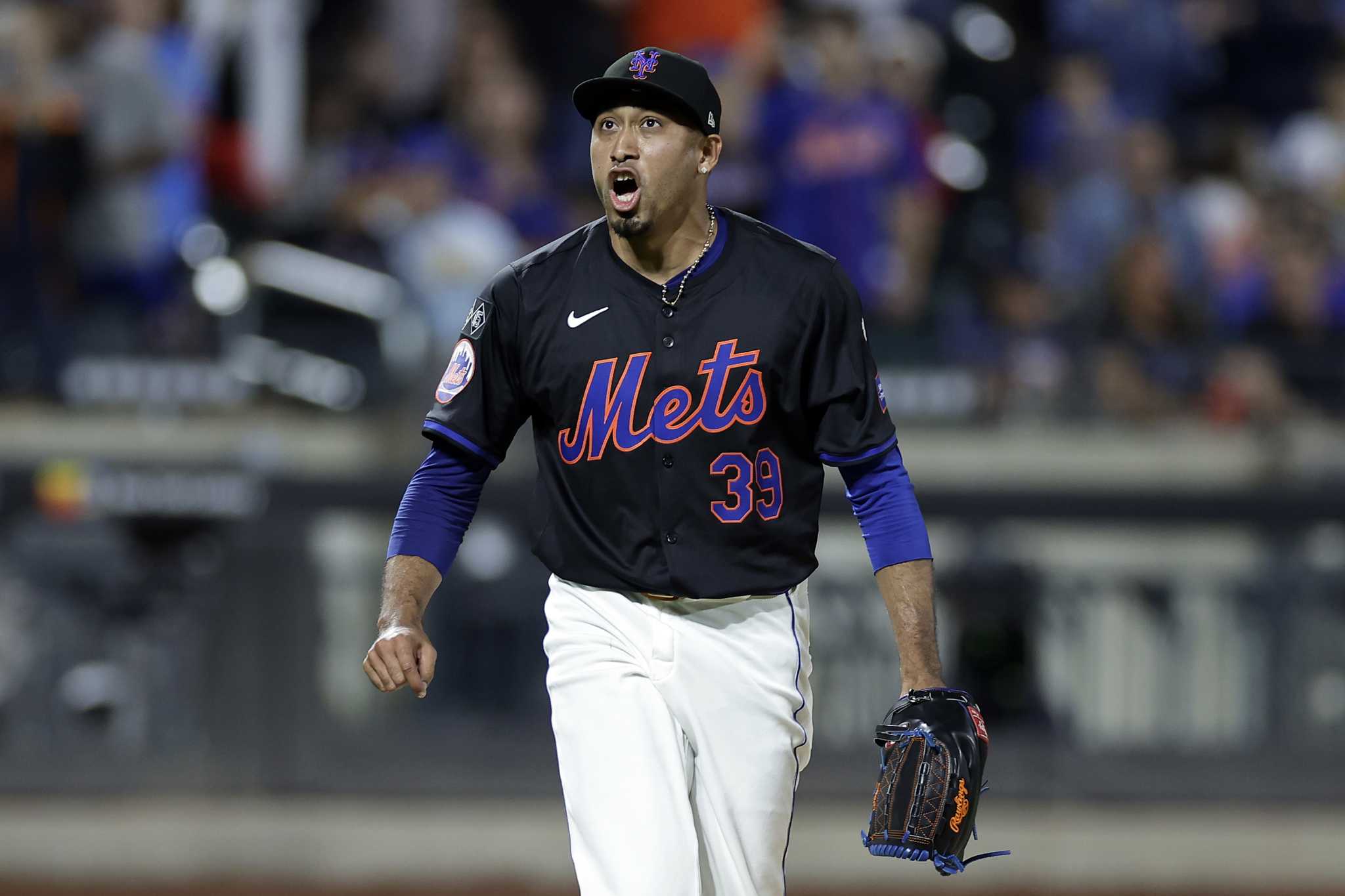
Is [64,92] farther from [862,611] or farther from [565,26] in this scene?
[862,611]

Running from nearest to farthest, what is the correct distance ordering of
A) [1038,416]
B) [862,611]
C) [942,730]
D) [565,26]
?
[942,730] → [862,611] → [1038,416] → [565,26]

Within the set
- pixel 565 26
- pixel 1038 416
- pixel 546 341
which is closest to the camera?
pixel 546 341

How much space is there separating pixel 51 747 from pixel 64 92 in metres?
3.34

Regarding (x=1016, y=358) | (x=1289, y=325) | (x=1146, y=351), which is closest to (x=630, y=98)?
(x=1016, y=358)

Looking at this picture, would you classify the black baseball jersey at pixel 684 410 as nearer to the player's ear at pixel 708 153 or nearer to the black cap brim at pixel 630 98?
the player's ear at pixel 708 153

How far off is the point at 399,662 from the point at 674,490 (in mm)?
650

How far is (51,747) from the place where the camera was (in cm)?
771

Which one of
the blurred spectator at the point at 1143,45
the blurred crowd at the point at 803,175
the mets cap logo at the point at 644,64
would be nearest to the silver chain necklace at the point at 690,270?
the mets cap logo at the point at 644,64

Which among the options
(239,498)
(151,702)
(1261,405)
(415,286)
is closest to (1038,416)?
(1261,405)

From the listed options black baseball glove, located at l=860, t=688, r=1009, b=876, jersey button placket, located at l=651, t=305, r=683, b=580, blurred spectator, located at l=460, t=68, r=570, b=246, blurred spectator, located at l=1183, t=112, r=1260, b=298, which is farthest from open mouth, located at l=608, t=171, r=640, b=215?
blurred spectator, located at l=1183, t=112, r=1260, b=298

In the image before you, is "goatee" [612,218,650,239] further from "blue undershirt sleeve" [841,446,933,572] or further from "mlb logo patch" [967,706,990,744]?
"mlb logo patch" [967,706,990,744]

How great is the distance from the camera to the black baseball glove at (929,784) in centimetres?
360

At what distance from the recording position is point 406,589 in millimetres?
3809

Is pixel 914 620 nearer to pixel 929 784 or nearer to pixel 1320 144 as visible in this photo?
pixel 929 784
